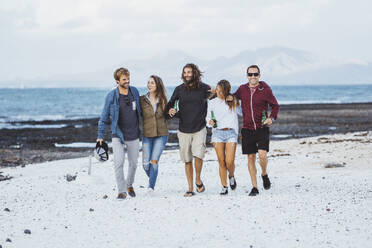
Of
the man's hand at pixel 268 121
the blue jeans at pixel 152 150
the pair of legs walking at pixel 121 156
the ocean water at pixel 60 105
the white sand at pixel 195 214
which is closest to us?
the white sand at pixel 195 214

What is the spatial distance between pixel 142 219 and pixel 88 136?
776 inches

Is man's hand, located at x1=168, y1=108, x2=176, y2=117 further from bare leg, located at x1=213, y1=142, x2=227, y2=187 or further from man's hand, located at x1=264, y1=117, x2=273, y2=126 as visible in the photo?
man's hand, located at x1=264, y1=117, x2=273, y2=126

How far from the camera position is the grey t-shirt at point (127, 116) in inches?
299

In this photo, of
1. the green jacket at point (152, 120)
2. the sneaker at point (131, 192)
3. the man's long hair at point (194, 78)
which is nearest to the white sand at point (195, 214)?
the sneaker at point (131, 192)

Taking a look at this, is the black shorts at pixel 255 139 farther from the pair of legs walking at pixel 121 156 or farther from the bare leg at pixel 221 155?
the pair of legs walking at pixel 121 156

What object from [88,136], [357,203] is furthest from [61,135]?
[357,203]

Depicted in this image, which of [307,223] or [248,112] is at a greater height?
[248,112]

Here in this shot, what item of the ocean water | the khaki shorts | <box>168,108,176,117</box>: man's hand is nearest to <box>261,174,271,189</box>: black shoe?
the khaki shorts

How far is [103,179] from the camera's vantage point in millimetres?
10570

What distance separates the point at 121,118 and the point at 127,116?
10 centimetres

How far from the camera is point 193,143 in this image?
7.70 metres

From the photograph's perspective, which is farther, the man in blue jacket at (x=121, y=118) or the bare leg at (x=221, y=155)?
the bare leg at (x=221, y=155)

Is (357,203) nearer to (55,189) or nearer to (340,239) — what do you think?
(340,239)

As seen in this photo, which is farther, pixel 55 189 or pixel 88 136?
pixel 88 136
